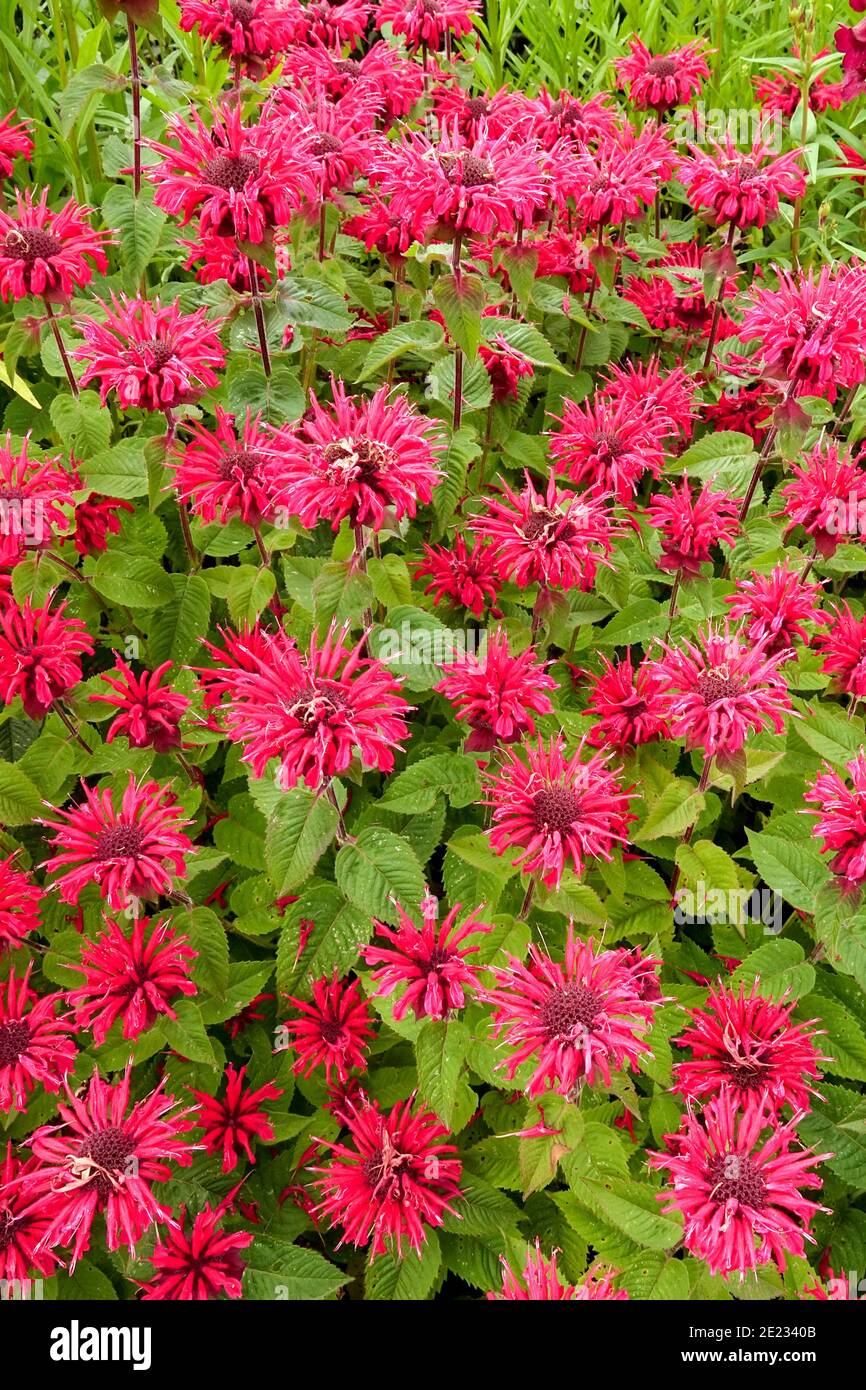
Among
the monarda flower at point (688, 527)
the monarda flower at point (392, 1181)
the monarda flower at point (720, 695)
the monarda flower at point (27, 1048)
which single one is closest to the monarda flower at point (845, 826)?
the monarda flower at point (720, 695)

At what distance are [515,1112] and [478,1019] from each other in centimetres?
23

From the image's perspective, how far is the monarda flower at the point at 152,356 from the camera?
1.65 m

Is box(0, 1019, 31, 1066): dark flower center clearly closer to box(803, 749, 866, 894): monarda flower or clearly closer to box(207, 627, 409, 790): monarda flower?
box(207, 627, 409, 790): monarda flower

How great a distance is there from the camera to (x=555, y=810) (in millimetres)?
1454

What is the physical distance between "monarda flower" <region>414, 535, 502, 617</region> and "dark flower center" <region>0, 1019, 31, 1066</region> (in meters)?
0.97

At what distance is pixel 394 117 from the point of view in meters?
2.45

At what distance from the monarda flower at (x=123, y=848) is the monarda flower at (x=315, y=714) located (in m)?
0.17

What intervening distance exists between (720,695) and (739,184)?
4.47 ft

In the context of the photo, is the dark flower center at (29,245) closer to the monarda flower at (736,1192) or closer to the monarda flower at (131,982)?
the monarda flower at (131,982)

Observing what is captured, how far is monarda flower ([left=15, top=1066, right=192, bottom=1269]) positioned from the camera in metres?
1.32

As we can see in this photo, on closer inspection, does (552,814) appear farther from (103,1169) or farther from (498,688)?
(103,1169)

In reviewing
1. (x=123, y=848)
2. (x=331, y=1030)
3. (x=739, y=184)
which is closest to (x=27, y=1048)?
(x=123, y=848)
